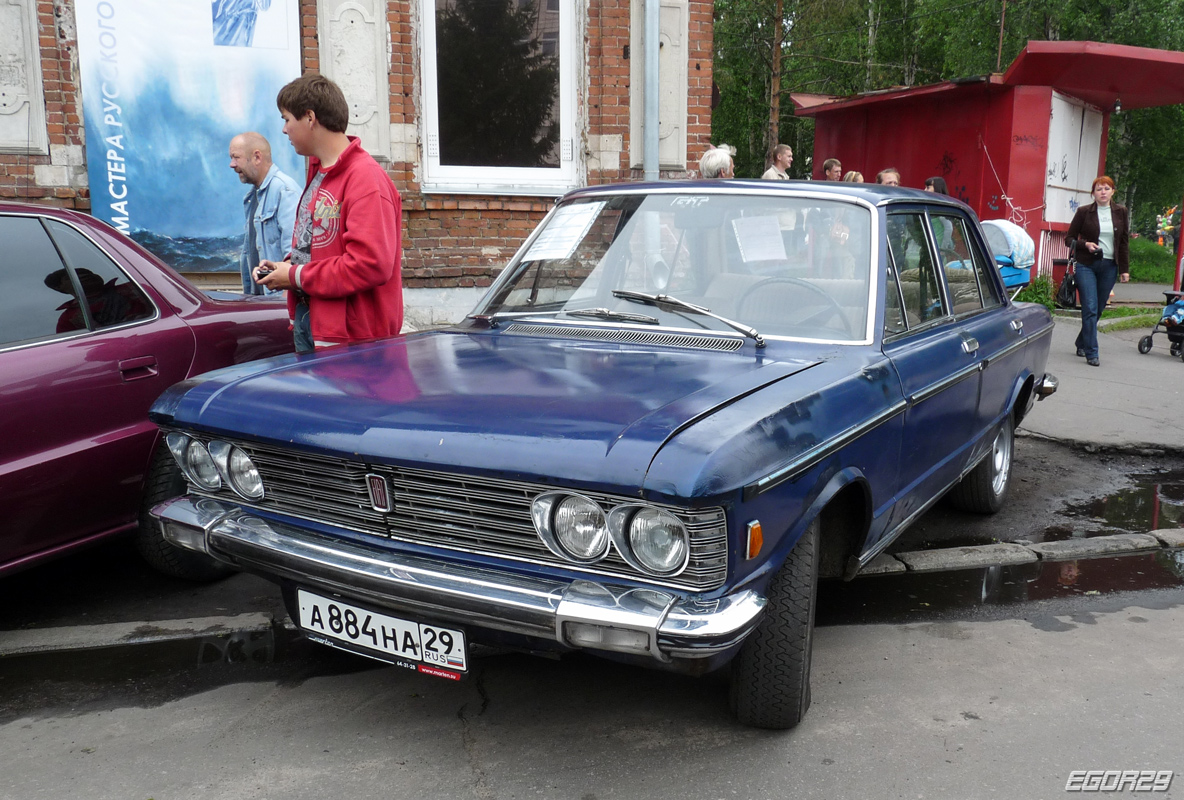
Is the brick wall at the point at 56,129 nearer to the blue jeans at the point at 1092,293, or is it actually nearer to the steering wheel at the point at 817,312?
the steering wheel at the point at 817,312

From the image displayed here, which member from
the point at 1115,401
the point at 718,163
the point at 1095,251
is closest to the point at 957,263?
the point at 718,163

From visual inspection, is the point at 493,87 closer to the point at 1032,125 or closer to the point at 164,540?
the point at 164,540

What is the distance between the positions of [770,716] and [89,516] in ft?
8.53

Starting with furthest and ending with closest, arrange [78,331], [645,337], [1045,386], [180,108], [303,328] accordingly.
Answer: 1. [180,108]
2. [1045,386]
3. [303,328]
4. [78,331]
5. [645,337]

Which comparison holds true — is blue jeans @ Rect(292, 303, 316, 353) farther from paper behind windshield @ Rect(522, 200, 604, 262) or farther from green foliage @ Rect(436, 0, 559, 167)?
green foliage @ Rect(436, 0, 559, 167)

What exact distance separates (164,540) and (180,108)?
20.2ft

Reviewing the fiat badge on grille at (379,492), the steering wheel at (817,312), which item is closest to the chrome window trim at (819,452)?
the steering wheel at (817,312)

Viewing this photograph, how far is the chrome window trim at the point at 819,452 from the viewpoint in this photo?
242cm

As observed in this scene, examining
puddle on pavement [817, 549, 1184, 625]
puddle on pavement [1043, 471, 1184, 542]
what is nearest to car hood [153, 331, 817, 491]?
puddle on pavement [817, 549, 1184, 625]

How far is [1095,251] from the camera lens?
33.7 ft

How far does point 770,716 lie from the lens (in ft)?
9.55

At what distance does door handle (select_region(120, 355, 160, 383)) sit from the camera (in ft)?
12.7

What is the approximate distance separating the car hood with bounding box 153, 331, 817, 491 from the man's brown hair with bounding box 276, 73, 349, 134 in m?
1.16

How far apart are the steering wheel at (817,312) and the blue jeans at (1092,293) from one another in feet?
26.2
